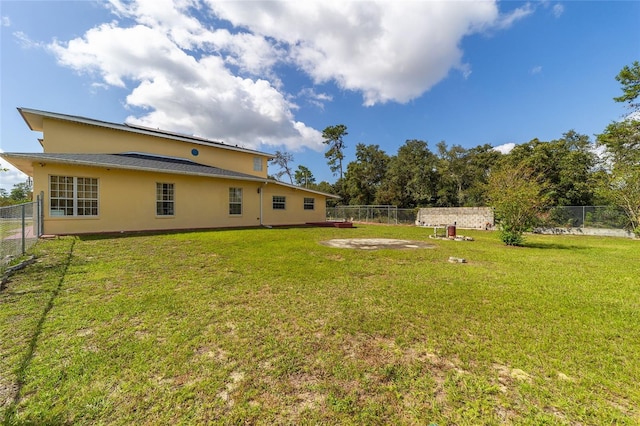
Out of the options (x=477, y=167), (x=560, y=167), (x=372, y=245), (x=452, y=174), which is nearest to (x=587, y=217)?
(x=560, y=167)

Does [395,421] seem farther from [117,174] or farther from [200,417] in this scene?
[117,174]

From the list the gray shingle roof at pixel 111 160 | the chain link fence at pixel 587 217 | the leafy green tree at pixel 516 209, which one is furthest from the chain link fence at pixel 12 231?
the chain link fence at pixel 587 217

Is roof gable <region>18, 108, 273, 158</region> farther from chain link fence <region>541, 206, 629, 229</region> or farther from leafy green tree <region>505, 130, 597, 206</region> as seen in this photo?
leafy green tree <region>505, 130, 597, 206</region>

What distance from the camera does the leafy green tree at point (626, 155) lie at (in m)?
14.4

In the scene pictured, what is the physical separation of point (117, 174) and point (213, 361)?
12446 millimetres

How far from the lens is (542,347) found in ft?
8.88

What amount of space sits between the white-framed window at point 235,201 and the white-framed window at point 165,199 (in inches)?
123

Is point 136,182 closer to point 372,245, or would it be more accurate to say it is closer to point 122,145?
point 122,145

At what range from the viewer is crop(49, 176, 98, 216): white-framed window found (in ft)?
33.4

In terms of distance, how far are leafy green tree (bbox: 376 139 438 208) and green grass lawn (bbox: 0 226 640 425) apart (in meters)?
28.3

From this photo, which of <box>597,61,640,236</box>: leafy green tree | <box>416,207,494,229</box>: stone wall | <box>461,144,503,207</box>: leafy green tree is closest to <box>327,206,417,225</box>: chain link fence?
<box>416,207,494,229</box>: stone wall

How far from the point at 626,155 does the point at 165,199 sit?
32.1 meters

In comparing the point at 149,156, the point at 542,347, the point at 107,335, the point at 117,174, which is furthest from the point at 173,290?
the point at 149,156

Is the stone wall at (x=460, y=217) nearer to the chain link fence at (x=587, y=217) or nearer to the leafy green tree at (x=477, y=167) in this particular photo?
the chain link fence at (x=587, y=217)
